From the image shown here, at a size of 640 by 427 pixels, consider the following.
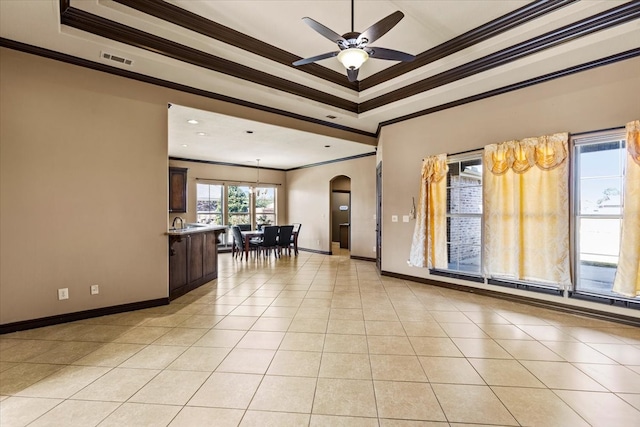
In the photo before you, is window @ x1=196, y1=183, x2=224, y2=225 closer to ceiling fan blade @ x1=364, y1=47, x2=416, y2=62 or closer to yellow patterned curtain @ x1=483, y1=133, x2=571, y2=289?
ceiling fan blade @ x1=364, y1=47, x2=416, y2=62

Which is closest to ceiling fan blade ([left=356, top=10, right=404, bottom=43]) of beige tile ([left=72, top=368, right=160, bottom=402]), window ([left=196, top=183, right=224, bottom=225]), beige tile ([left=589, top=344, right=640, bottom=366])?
beige tile ([left=72, top=368, right=160, bottom=402])

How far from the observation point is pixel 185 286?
4461 mm

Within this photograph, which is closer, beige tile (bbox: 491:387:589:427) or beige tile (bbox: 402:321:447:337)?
beige tile (bbox: 491:387:589:427)

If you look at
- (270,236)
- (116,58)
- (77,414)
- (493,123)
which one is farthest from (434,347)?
(270,236)

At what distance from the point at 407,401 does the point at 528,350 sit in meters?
1.50

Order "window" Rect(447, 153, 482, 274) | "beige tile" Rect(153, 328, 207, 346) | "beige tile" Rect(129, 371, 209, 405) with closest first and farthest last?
"beige tile" Rect(129, 371, 209, 405) → "beige tile" Rect(153, 328, 207, 346) → "window" Rect(447, 153, 482, 274)

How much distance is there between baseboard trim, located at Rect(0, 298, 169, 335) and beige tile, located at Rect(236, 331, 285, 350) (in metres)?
1.66

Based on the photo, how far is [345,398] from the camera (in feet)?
6.53

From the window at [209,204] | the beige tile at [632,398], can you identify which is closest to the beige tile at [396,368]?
the beige tile at [632,398]

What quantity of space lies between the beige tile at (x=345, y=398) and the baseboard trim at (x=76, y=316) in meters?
2.74

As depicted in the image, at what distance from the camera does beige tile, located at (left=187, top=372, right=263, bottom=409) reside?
76.2 inches

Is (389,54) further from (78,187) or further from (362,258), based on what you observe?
(362,258)

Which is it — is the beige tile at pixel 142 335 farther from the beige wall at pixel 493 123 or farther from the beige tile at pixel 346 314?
the beige wall at pixel 493 123

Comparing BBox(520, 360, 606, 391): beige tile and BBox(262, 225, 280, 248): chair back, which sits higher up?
BBox(262, 225, 280, 248): chair back
